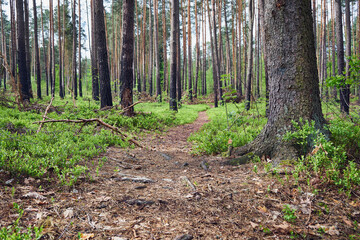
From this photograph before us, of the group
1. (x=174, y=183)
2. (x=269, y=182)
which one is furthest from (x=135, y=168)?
(x=269, y=182)

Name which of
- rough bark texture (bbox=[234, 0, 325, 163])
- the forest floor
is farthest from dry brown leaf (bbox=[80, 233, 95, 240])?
rough bark texture (bbox=[234, 0, 325, 163])

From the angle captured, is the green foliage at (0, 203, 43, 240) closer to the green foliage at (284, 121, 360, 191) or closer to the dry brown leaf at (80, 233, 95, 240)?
the dry brown leaf at (80, 233, 95, 240)

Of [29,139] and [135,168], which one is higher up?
[29,139]

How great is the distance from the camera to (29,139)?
4.11 metres

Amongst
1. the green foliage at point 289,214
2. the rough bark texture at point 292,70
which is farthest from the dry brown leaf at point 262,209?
the rough bark texture at point 292,70

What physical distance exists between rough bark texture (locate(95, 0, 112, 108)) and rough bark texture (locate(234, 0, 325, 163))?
778cm

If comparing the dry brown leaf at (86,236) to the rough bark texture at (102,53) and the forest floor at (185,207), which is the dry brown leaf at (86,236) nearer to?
the forest floor at (185,207)

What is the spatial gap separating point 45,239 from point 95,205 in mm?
632

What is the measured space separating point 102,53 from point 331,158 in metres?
9.28

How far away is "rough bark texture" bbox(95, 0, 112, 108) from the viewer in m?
9.41

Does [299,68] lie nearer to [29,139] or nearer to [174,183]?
[174,183]

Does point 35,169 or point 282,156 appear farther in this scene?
point 282,156

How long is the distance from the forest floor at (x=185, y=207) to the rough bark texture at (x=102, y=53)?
7074mm

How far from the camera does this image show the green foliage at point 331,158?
2.54 m
